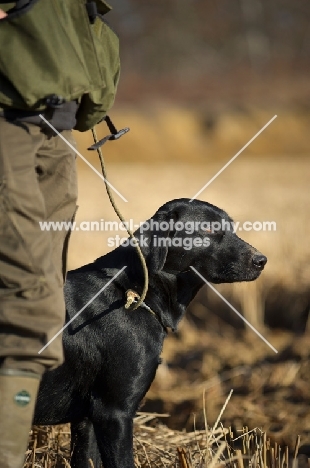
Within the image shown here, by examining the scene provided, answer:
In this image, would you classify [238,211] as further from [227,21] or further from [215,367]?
[227,21]

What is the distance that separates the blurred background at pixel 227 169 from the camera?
6.66 metres

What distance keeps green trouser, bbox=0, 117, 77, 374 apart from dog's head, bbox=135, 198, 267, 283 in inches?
55.6

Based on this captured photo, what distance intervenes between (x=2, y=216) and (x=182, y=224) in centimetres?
174

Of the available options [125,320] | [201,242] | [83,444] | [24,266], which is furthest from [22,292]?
[201,242]

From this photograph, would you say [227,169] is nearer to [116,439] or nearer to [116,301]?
[116,301]

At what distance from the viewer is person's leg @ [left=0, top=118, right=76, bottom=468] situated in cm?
308

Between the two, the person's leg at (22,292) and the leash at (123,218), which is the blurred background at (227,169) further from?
the person's leg at (22,292)

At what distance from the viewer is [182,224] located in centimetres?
467

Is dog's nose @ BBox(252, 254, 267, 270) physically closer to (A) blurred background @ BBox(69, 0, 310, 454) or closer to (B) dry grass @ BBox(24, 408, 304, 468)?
(B) dry grass @ BBox(24, 408, 304, 468)

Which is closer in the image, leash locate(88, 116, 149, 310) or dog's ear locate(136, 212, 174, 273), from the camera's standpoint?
leash locate(88, 116, 149, 310)

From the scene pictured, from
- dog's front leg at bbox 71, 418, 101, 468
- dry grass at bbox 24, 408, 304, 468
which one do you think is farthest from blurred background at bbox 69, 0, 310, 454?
dog's front leg at bbox 71, 418, 101, 468

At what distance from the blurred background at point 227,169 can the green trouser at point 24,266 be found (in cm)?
275

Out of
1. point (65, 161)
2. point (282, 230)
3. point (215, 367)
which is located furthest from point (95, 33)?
point (282, 230)

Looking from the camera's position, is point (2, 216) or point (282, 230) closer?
point (2, 216)
